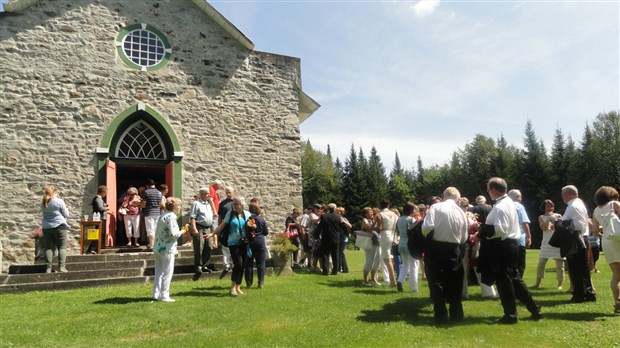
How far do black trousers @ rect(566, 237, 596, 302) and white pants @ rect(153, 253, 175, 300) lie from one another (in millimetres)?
6193

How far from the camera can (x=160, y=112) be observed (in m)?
12.7

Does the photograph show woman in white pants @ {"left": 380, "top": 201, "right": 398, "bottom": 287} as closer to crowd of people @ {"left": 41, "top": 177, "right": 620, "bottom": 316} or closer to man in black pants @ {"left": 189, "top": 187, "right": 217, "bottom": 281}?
crowd of people @ {"left": 41, "top": 177, "right": 620, "bottom": 316}

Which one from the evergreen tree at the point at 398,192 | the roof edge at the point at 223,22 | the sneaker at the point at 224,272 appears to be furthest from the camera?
the evergreen tree at the point at 398,192

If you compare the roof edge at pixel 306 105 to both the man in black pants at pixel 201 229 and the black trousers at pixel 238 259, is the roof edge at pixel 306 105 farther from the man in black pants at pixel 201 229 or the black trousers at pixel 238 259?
the black trousers at pixel 238 259

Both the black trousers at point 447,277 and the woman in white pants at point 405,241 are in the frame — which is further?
the woman in white pants at point 405,241

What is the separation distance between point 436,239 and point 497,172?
132 ft

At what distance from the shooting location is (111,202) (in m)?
12.0

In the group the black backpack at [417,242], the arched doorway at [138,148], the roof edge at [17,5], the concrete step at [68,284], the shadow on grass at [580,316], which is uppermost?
the roof edge at [17,5]

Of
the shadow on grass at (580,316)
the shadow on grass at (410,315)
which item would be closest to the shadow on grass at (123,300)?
the shadow on grass at (410,315)

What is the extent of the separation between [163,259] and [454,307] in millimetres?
4462

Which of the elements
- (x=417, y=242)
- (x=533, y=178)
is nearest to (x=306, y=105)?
(x=417, y=242)

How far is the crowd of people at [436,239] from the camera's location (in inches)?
231

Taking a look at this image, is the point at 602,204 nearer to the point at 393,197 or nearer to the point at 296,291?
the point at 296,291

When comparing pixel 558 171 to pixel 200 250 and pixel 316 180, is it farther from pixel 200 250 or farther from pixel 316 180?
pixel 200 250
